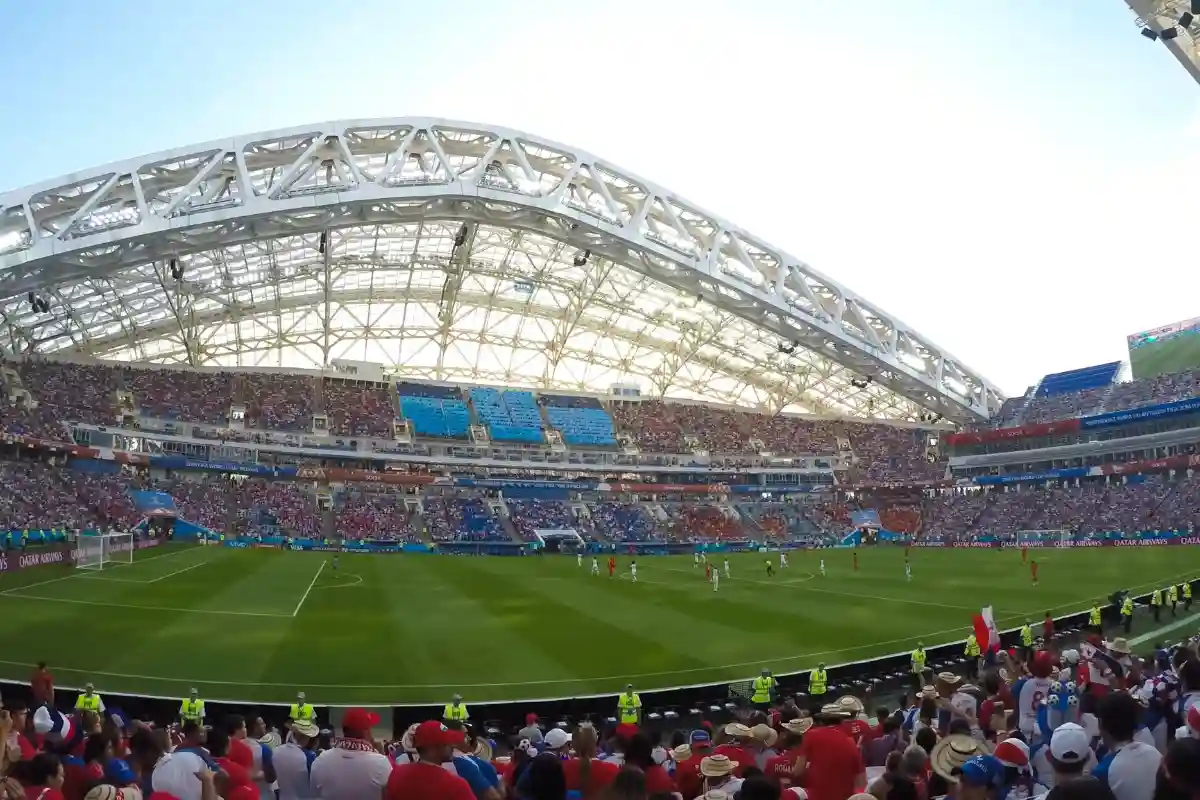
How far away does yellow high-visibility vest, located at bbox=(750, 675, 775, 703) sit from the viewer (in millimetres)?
14859

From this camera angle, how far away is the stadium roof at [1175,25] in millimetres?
18734

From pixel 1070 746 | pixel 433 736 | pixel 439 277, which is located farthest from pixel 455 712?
pixel 439 277

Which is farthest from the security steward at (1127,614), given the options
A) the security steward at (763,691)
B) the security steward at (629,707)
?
the security steward at (629,707)

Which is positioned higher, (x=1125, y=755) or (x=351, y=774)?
(x=1125, y=755)

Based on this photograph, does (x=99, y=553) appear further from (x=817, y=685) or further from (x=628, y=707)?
(x=817, y=685)

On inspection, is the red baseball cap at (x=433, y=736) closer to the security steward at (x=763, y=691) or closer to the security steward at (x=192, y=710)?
the security steward at (x=192, y=710)

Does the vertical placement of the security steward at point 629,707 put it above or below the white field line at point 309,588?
above

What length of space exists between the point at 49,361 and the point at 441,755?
63.3 m

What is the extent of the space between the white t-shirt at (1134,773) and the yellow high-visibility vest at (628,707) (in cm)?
994

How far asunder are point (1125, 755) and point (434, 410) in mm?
67574

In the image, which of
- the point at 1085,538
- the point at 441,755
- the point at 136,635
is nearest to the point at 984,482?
the point at 1085,538

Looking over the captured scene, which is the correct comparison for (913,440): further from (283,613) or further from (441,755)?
(441,755)

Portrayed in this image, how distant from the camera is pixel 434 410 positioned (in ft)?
229

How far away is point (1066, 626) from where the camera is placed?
21078mm
